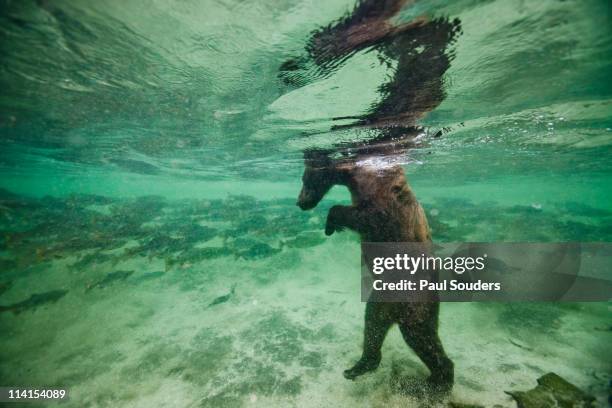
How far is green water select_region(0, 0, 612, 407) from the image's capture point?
181 inches

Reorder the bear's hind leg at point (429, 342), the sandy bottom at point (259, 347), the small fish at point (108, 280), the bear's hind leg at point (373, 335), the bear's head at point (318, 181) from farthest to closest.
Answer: the small fish at point (108, 280) < the sandy bottom at point (259, 347) < the bear's head at point (318, 181) < the bear's hind leg at point (373, 335) < the bear's hind leg at point (429, 342)

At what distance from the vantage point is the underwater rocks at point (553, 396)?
446cm

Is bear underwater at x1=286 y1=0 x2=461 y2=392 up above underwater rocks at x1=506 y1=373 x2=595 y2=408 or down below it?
above

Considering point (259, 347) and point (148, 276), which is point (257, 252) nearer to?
A: point (148, 276)

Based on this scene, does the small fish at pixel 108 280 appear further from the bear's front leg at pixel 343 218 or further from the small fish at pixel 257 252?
the bear's front leg at pixel 343 218

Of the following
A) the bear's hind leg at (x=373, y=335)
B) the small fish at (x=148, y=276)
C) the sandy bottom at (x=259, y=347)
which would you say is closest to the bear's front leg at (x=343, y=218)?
the bear's hind leg at (x=373, y=335)

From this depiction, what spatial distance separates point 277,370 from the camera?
20.7ft

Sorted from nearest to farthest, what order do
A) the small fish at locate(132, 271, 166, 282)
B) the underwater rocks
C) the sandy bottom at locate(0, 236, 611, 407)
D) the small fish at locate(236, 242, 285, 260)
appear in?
the underwater rocks < the sandy bottom at locate(0, 236, 611, 407) < the small fish at locate(132, 271, 166, 282) < the small fish at locate(236, 242, 285, 260)

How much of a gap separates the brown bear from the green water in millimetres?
1087

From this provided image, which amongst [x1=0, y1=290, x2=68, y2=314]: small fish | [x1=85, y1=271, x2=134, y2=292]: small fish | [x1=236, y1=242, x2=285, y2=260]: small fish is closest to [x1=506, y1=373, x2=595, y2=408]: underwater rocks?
[x1=236, y1=242, x2=285, y2=260]: small fish

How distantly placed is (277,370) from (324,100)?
6.85 meters

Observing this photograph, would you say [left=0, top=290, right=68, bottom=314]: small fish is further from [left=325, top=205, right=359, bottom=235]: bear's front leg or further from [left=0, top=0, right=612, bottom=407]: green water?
[left=325, top=205, right=359, bottom=235]: bear's front leg

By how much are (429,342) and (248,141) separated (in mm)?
11099

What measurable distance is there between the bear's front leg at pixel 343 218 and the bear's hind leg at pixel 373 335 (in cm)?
156
